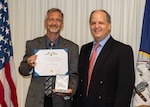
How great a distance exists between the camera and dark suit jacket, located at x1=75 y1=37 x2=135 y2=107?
2.41 metres

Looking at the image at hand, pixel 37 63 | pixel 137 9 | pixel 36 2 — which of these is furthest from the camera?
pixel 36 2

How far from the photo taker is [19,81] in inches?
145

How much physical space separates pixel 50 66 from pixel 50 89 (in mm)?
230

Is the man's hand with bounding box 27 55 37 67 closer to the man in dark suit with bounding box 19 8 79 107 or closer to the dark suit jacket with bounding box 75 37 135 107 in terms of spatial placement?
the man in dark suit with bounding box 19 8 79 107

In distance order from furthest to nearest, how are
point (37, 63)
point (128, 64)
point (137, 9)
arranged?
point (137, 9) → point (37, 63) → point (128, 64)

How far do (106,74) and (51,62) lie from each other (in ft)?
1.87

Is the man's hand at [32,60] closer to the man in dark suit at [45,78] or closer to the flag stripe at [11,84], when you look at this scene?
the man in dark suit at [45,78]

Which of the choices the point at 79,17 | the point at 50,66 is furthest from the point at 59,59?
the point at 79,17

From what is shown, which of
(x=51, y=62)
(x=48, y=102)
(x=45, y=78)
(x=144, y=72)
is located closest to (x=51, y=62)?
(x=51, y=62)

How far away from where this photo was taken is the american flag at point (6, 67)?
121 inches

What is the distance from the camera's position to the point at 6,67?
3150 millimetres

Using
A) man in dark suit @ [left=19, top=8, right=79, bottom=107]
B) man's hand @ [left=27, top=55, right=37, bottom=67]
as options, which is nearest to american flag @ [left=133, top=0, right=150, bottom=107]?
man in dark suit @ [left=19, top=8, right=79, bottom=107]

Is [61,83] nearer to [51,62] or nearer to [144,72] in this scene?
[51,62]

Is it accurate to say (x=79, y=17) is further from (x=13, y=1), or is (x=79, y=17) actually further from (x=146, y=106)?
(x=146, y=106)
